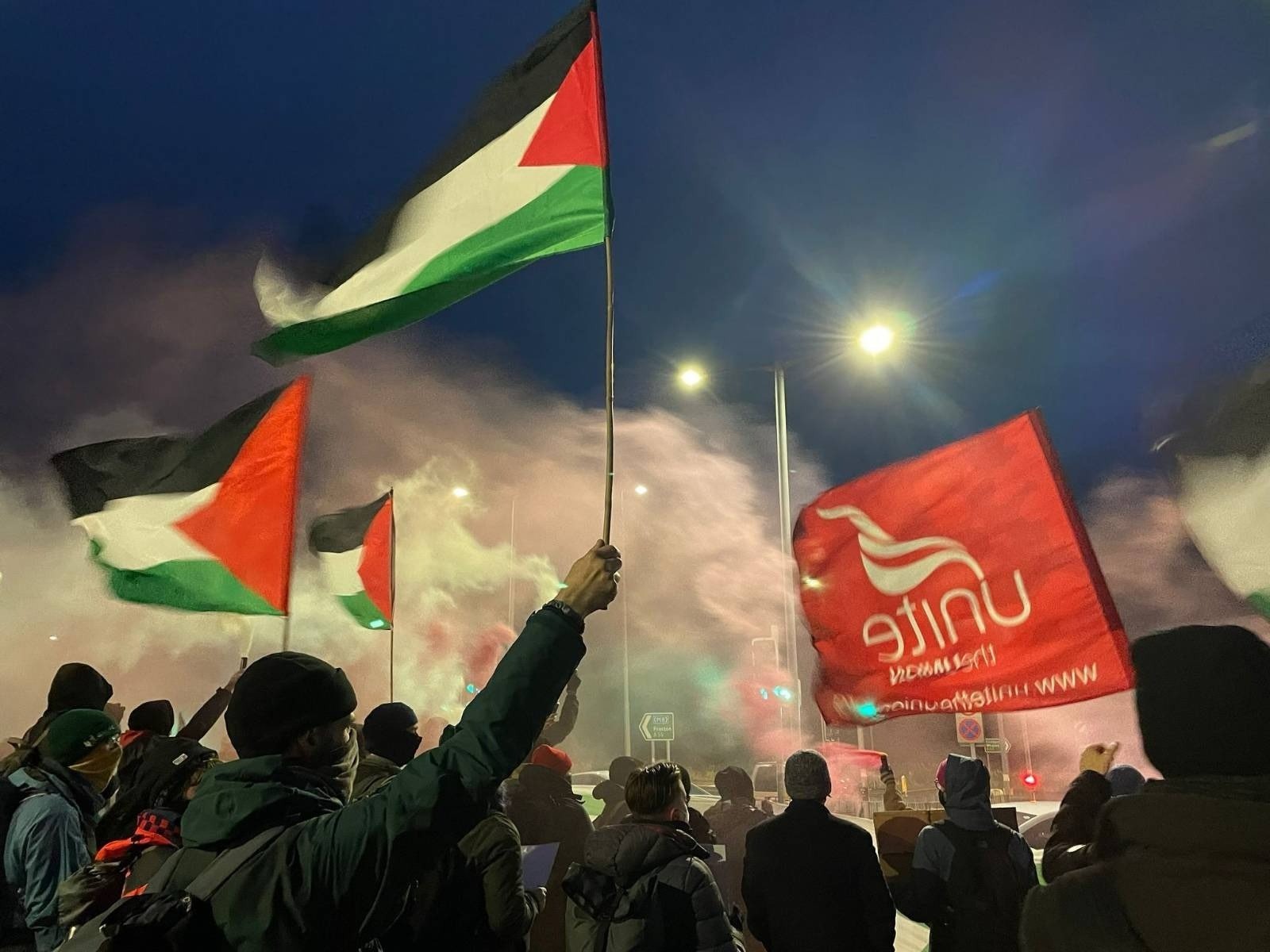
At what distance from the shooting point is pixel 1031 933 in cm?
171

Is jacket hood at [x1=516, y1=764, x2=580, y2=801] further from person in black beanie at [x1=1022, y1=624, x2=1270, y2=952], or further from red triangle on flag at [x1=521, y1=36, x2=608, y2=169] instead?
person in black beanie at [x1=1022, y1=624, x2=1270, y2=952]

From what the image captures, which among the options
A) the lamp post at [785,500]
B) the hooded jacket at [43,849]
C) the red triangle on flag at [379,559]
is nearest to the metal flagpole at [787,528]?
the lamp post at [785,500]

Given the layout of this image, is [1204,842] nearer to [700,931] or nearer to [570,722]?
[700,931]

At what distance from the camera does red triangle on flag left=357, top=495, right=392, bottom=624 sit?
10453mm

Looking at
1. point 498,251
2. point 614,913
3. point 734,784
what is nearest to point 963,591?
point 734,784

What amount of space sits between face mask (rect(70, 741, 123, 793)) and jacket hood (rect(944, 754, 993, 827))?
12.6ft

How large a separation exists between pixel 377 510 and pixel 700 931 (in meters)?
8.14

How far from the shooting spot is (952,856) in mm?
3828

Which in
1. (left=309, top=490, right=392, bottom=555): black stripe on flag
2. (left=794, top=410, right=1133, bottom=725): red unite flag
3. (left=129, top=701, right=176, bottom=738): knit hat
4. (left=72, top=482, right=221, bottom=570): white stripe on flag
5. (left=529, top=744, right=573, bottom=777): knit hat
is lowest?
(left=529, top=744, right=573, bottom=777): knit hat

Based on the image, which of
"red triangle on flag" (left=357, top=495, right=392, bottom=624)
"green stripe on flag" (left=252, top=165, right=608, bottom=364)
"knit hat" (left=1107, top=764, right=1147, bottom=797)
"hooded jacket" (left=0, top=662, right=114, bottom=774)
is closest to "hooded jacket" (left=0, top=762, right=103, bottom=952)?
"hooded jacket" (left=0, top=662, right=114, bottom=774)

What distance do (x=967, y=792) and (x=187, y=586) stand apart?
5553 mm

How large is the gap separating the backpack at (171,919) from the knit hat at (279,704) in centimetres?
26

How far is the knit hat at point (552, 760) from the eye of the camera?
5602mm

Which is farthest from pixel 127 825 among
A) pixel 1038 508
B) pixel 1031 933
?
pixel 1038 508
